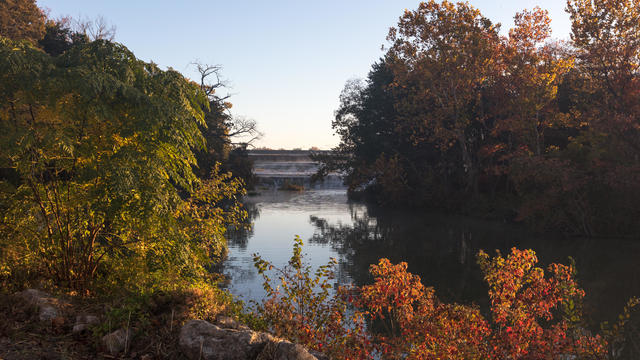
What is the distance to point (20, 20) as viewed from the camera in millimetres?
36156

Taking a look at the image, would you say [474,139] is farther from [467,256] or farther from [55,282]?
[55,282]

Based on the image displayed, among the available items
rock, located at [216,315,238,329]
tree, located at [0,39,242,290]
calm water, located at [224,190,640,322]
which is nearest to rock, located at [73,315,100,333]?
tree, located at [0,39,242,290]

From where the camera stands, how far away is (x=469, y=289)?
15.5 meters

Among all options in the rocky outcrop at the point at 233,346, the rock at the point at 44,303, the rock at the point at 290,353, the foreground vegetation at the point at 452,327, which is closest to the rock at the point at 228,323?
the foreground vegetation at the point at 452,327

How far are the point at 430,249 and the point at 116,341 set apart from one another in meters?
18.3

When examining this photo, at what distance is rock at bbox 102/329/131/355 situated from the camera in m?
6.17

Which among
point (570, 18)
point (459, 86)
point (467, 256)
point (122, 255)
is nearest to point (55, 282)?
point (122, 255)

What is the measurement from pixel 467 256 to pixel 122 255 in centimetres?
1622

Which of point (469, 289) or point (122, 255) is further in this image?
point (469, 289)

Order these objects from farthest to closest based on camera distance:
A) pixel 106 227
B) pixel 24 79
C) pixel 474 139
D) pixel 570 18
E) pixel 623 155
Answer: pixel 474 139
pixel 570 18
pixel 623 155
pixel 106 227
pixel 24 79

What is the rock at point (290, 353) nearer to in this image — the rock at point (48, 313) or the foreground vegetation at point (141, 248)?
the foreground vegetation at point (141, 248)

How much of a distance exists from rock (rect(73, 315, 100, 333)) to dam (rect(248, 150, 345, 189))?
2063 inches

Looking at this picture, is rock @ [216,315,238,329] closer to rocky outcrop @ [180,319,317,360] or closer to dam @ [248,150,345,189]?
rocky outcrop @ [180,319,317,360]

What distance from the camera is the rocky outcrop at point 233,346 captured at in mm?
5766
